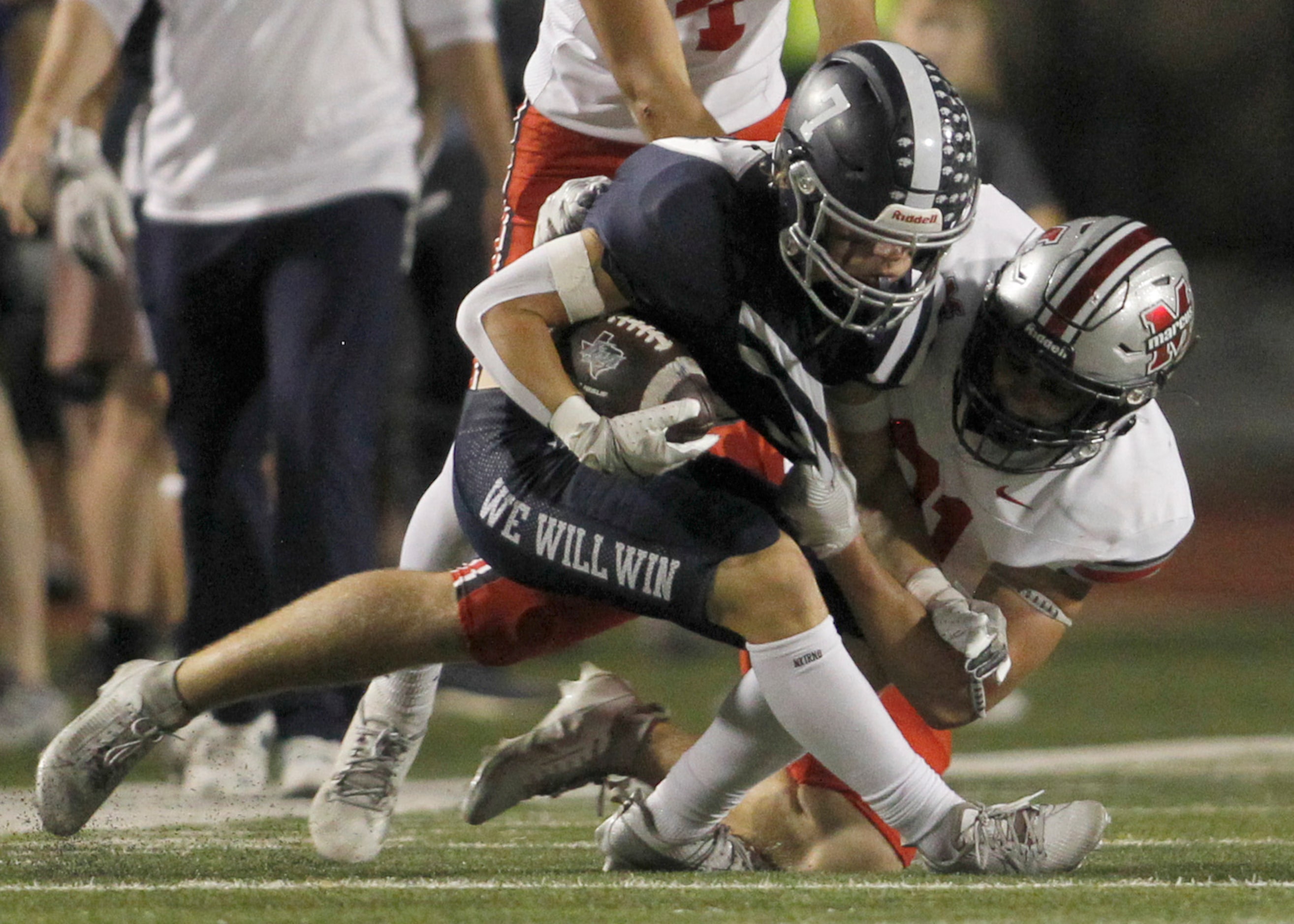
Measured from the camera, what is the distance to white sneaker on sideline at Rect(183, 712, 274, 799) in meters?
4.11

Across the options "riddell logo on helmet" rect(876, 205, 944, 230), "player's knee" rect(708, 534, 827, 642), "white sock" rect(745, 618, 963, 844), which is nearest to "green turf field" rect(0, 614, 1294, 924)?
"white sock" rect(745, 618, 963, 844)

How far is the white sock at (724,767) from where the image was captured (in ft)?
10.3

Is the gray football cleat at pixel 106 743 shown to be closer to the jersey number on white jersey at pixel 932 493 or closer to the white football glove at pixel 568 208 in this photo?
the white football glove at pixel 568 208

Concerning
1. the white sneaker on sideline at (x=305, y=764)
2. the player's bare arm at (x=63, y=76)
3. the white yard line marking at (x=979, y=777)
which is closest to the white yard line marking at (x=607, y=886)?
the white yard line marking at (x=979, y=777)

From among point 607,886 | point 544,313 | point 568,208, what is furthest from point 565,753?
point 568,208

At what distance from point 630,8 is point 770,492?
0.79m

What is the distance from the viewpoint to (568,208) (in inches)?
125

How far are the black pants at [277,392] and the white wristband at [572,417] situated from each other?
→ 1317 mm

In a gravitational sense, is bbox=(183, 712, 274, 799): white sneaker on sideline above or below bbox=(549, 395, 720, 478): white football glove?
below

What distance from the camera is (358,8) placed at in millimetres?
4473

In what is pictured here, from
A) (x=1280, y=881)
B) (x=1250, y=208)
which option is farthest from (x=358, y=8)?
(x=1250, y=208)

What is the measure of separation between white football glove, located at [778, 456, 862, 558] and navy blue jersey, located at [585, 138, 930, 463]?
3cm

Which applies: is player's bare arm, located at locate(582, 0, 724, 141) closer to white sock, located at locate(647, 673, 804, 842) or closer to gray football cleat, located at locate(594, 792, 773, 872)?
white sock, located at locate(647, 673, 804, 842)

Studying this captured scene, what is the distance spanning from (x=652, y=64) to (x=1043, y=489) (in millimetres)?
900
